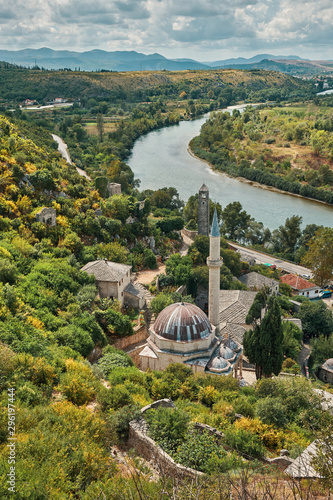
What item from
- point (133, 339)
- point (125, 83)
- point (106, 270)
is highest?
point (125, 83)

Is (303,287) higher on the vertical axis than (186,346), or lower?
lower

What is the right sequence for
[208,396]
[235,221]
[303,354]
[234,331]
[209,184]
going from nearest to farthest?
[208,396], [234,331], [303,354], [235,221], [209,184]

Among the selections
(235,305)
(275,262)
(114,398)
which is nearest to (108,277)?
(235,305)

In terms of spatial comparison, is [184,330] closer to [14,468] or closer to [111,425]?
[111,425]

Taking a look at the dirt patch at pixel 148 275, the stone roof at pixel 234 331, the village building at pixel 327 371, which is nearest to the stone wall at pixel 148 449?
the stone roof at pixel 234 331

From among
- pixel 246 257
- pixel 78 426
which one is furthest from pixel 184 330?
pixel 246 257

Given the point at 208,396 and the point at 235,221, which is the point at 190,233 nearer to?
the point at 235,221

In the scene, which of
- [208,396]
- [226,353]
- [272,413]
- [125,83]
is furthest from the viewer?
[125,83]

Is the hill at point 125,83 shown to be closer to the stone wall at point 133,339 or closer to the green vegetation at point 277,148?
the green vegetation at point 277,148
